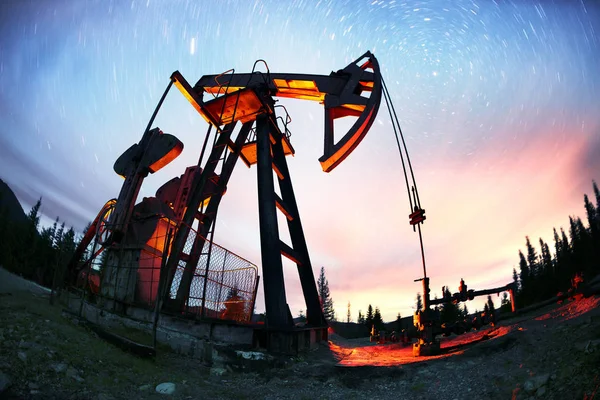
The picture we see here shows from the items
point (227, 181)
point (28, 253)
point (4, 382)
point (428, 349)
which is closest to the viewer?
point (4, 382)

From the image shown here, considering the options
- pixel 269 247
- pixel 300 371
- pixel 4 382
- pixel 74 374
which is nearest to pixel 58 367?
pixel 74 374

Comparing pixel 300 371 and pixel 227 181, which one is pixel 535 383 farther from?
pixel 227 181

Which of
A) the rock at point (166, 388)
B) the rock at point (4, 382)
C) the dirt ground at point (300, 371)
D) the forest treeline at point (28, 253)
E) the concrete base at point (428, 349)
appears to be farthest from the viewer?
the forest treeline at point (28, 253)

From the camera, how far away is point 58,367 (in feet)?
13.1

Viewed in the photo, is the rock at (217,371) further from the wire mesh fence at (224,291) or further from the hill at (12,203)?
the hill at (12,203)

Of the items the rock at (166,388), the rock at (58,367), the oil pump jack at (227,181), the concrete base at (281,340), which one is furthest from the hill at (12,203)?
the rock at (166,388)

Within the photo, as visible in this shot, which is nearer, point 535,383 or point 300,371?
point 535,383

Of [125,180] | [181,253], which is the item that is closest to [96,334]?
[181,253]

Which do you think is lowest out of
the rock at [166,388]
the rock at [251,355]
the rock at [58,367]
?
the rock at [166,388]

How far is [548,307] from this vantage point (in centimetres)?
812

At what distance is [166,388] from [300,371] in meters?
2.47

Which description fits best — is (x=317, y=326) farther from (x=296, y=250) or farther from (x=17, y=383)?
(x=17, y=383)

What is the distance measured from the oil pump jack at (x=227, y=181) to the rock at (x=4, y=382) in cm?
410

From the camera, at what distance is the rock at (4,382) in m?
3.37
